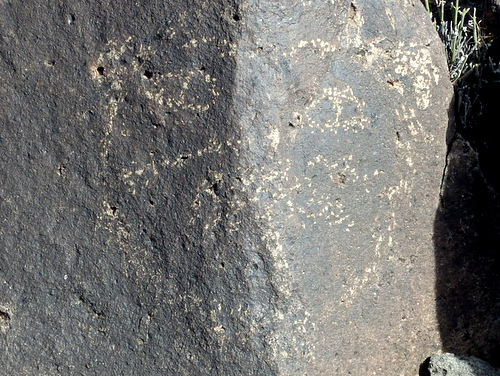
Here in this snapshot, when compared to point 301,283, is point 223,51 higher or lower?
higher

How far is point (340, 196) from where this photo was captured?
1.99 meters

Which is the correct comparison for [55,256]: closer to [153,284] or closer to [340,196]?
[153,284]

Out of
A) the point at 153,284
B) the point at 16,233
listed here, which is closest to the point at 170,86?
the point at 153,284

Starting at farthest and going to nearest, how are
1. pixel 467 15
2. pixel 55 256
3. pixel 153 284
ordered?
1. pixel 467 15
2. pixel 55 256
3. pixel 153 284

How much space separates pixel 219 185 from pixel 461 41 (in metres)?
1.30

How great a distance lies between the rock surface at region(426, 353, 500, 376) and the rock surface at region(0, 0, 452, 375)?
0.22 ft

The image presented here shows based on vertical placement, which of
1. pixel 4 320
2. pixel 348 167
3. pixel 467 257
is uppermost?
pixel 348 167

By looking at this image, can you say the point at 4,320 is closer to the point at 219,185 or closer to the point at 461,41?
the point at 219,185

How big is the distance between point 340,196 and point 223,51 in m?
0.53

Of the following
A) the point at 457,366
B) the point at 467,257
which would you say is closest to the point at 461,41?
the point at 467,257

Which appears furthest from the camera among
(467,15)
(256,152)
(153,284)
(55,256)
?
(467,15)

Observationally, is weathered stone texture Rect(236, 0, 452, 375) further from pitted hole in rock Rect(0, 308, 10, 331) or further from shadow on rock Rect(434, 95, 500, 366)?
pitted hole in rock Rect(0, 308, 10, 331)

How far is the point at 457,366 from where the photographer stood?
7.08 ft

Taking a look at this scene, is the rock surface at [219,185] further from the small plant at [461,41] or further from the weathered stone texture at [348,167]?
the small plant at [461,41]
